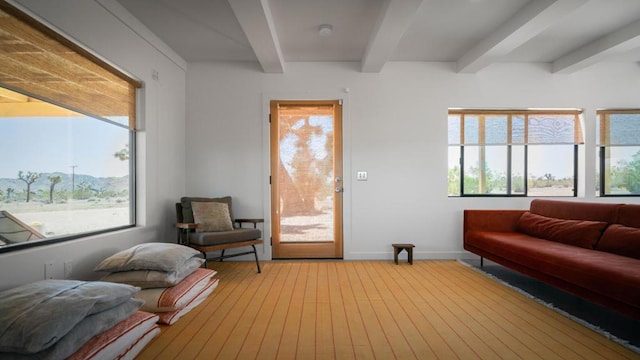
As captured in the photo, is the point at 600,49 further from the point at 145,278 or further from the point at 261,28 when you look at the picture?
the point at 145,278

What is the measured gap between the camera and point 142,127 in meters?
3.47

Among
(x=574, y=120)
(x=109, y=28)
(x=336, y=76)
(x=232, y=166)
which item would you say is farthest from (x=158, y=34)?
(x=574, y=120)

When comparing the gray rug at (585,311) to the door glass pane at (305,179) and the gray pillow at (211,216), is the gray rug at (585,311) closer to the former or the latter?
the door glass pane at (305,179)

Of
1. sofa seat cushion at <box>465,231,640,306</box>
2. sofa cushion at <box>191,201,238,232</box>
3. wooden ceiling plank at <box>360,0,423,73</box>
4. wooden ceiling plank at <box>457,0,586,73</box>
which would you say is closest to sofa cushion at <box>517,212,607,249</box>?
sofa seat cushion at <box>465,231,640,306</box>

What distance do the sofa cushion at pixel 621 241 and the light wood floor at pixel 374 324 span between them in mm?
829

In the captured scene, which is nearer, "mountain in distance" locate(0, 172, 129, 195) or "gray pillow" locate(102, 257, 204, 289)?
"mountain in distance" locate(0, 172, 129, 195)

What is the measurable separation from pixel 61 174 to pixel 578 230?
4.67 meters

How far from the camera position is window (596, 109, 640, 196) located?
4.50m

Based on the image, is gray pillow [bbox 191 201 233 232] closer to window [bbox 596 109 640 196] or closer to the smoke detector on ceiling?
the smoke detector on ceiling

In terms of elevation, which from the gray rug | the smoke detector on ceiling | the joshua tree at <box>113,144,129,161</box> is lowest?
the gray rug

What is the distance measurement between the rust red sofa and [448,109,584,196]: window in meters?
0.56

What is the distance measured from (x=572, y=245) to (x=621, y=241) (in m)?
0.42

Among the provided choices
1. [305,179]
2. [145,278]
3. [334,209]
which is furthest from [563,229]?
[145,278]

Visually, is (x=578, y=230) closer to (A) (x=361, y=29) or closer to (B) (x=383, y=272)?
(B) (x=383, y=272)
